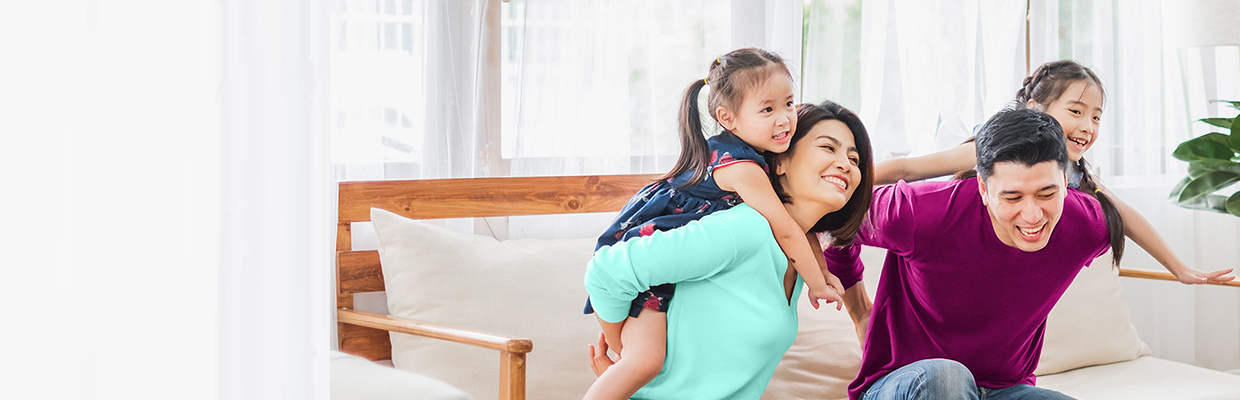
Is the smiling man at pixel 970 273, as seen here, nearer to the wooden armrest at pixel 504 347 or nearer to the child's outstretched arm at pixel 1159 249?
the child's outstretched arm at pixel 1159 249

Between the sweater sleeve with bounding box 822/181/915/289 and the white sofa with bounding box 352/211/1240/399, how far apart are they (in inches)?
22.9

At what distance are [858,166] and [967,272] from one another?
0.26 metres

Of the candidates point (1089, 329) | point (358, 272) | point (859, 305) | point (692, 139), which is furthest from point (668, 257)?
point (1089, 329)

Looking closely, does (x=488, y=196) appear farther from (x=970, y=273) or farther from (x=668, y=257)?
(x=970, y=273)

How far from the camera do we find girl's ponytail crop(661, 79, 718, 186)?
4.75 ft

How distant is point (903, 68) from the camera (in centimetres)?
277

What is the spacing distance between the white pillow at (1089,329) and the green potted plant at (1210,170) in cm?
29

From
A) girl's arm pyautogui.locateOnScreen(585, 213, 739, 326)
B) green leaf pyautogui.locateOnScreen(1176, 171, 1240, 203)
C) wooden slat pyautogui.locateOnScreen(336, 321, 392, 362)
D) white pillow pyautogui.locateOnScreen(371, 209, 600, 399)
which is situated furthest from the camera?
green leaf pyautogui.locateOnScreen(1176, 171, 1240, 203)

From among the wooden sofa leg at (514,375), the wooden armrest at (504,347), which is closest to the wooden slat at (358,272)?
the wooden armrest at (504,347)

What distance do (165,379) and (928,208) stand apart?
1289 mm

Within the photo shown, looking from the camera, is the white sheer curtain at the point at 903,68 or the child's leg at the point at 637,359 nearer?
the child's leg at the point at 637,359

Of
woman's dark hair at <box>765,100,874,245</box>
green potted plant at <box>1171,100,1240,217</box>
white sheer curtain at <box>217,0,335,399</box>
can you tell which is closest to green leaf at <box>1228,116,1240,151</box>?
green potted plant at <box>1171,100,1240,217</box>

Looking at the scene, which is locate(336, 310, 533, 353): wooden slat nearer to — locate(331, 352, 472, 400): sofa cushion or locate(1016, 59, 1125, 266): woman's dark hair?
locate(331, 352, 472, 400): sofa cushion

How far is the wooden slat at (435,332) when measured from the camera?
58.4 inches
